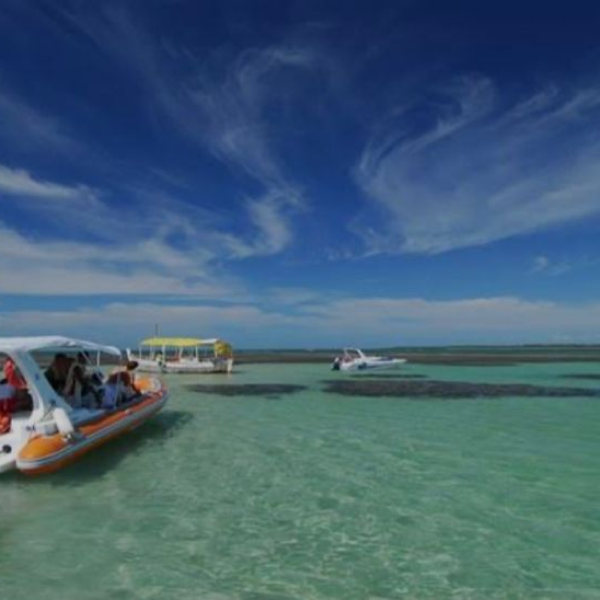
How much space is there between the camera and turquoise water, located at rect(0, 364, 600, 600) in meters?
6.23

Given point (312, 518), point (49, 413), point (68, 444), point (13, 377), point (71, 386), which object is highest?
point (13, 377)

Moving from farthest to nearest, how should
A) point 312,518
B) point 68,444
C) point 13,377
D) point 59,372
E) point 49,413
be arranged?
1. point 59,372
2. point 13,377
3. point 49,413
4. point 68,444
5. point 312,518

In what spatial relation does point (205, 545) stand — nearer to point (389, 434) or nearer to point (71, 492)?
point (71, 492)

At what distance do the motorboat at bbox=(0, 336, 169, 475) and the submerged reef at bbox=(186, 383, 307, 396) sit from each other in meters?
13.5

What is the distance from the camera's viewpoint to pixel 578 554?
695cm

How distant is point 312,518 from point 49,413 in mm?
5221

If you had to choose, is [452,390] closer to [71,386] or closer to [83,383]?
[83,383]

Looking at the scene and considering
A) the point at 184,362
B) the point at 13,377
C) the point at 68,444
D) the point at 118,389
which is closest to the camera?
the point at 68,444

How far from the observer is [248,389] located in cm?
3017

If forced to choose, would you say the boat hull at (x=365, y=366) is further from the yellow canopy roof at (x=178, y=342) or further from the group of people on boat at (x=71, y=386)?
the group of people on boat at (x=71, y=386)

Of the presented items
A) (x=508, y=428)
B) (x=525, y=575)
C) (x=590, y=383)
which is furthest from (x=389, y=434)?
(x=590, y=383)

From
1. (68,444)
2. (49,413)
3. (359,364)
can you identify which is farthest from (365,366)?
(68,444)

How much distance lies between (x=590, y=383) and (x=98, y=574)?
3224 cm

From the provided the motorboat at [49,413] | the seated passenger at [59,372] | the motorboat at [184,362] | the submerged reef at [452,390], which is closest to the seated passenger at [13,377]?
the motorboat at [49,413]
